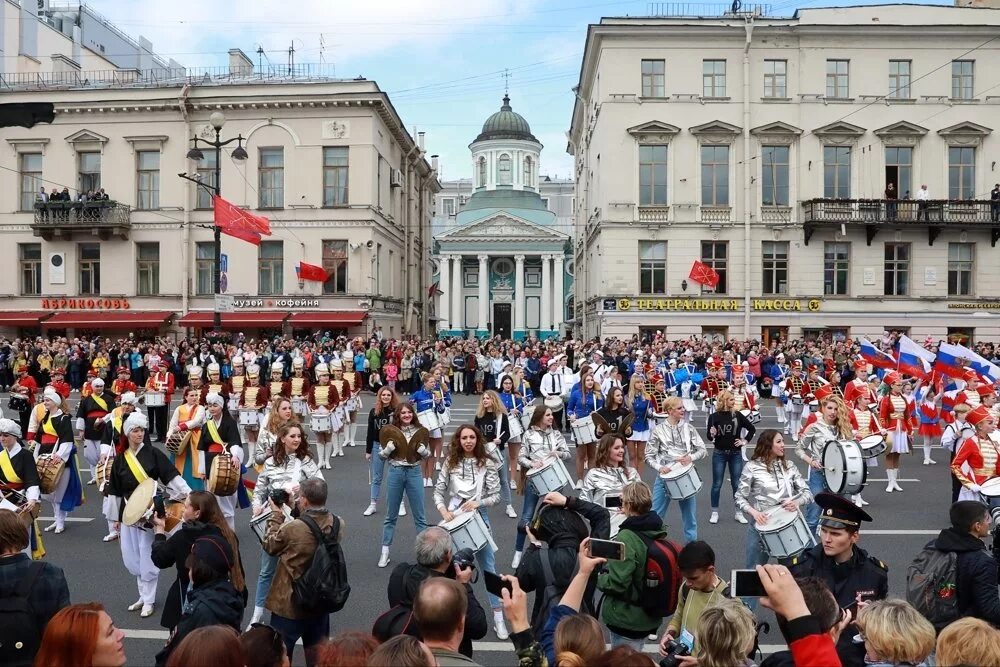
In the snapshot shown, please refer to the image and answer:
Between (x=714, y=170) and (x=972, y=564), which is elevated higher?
(x=714, y=170)

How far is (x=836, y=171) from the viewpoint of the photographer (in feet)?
119

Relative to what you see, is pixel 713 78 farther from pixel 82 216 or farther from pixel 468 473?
pixel 468 473

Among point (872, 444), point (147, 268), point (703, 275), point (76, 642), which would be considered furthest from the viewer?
point (147, 268)

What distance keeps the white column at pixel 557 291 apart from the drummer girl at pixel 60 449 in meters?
61.4

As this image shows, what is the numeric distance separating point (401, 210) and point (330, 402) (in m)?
34.0

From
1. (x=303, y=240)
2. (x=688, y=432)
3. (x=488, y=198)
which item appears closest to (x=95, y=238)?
(x=303, y=240)

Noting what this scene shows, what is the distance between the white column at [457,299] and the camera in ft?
229

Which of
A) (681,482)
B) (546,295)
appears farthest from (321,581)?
(546,295)

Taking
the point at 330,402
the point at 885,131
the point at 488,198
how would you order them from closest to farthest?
the point at 330,402
the point at 885,131
the point at 488,198

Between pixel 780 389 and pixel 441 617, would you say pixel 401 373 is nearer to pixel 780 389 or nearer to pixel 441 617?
pixel 780 389

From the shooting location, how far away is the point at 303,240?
37.7m

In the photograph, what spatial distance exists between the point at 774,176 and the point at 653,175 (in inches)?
225

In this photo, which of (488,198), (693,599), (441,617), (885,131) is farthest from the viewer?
(488,198)

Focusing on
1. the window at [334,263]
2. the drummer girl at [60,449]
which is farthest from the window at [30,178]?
the drummer girl at [60,449]
